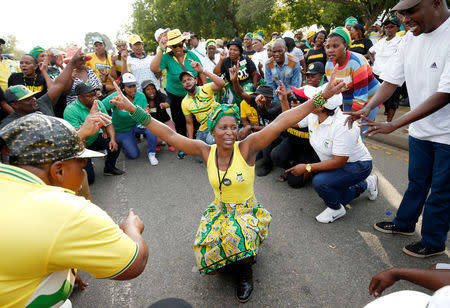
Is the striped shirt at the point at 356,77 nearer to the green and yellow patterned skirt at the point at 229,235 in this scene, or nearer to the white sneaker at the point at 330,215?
the white sneaker at the point at 330,215

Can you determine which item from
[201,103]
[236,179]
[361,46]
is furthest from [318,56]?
[236,179]

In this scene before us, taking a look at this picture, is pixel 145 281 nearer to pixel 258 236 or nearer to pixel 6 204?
pixel 258 236

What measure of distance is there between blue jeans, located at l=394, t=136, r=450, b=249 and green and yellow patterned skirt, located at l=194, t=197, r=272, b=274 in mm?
1566

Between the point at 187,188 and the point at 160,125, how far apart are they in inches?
81.2

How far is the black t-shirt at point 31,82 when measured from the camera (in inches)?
183

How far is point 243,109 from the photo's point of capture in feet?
17.7

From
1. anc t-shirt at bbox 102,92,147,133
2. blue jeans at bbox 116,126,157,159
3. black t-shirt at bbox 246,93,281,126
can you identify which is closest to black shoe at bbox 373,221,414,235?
black t-shirt at bbox 246,93,281,126

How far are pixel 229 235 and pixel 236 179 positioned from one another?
506 mm

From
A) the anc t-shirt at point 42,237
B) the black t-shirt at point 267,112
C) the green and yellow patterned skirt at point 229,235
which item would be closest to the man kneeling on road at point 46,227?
the anc t-shirt at point 42,237

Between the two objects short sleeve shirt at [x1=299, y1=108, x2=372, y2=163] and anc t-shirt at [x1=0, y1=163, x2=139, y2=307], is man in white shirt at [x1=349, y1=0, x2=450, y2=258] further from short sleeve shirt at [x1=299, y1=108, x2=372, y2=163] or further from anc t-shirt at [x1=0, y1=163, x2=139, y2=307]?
anc t-shirt at [x1=0, y1=163, x2=139, y2=307]

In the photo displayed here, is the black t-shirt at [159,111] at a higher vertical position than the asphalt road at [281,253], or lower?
higher

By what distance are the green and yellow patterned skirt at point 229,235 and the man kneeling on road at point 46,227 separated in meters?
1.09

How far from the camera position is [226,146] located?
259cm

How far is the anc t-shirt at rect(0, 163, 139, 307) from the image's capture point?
110cm
